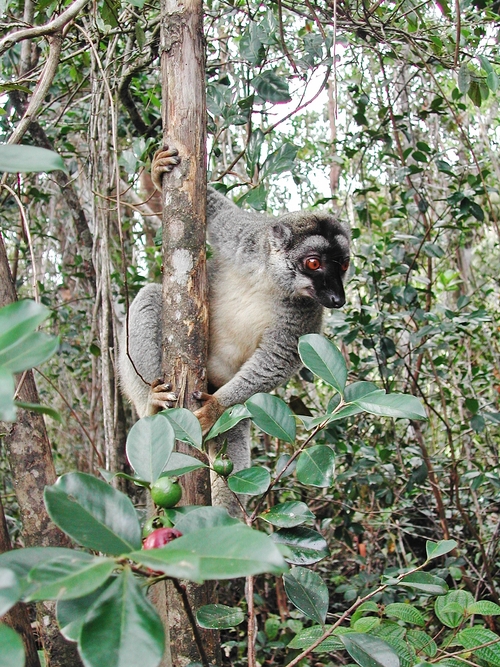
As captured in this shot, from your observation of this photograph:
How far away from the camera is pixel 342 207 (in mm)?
5176

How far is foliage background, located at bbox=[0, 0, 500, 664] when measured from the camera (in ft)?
12.0

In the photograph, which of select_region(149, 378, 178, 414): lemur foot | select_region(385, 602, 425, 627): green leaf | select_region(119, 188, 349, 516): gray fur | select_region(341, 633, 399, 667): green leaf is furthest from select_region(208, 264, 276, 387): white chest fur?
select_region(341, 633, 399, 667): green leaf

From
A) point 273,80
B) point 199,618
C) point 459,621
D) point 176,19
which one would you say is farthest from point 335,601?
point 176,19

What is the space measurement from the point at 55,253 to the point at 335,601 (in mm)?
4980

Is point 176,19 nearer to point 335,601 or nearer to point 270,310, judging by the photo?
point 270,310

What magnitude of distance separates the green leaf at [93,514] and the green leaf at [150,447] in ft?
0.85

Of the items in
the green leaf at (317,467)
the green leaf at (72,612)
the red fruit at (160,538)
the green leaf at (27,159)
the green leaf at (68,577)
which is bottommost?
the green leaf at (72,612)

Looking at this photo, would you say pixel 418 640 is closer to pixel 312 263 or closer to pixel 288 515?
pixel 288 515

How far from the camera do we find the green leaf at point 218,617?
5.59 feet

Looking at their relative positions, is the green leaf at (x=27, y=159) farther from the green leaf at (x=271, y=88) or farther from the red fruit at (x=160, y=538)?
the green leaf at (x=271, y=88)

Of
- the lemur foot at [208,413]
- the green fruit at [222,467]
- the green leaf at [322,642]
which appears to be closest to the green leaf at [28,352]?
the green fruit at [222,467]

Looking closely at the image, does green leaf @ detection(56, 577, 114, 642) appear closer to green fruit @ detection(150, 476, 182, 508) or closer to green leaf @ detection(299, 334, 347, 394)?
green fruit @ detection(150, 476, 182, 508)

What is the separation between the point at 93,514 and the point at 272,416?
29.4 inches

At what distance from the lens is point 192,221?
260cm
